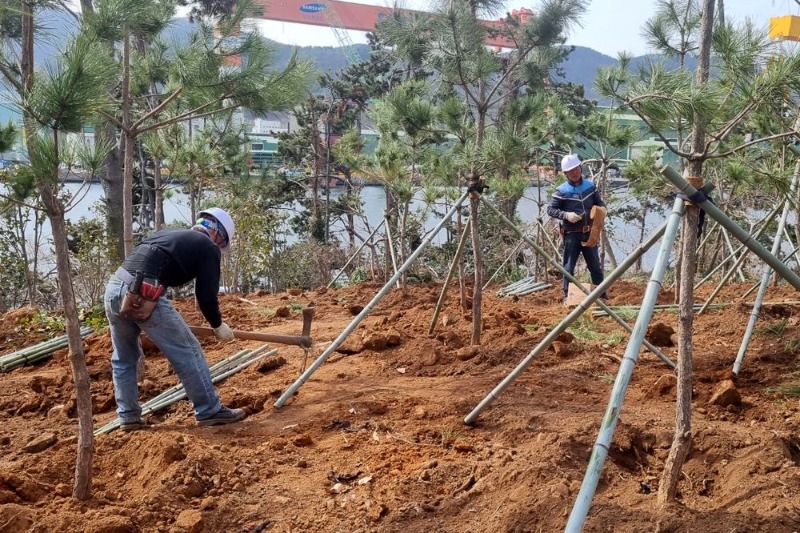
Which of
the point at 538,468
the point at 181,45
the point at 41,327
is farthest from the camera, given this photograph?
the point at 41,327

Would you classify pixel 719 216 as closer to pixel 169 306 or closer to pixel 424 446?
pixel 424 446

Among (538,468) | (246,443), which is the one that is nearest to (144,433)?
(246,443)

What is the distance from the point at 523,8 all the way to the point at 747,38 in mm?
4032

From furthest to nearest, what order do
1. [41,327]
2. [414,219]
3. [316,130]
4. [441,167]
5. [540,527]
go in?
1. [316,130]
2. [414,219]
3. [441,167]
4. [41,327]
5. [540,527]

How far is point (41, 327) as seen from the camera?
7844mm

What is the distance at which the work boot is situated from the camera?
454 centimetres

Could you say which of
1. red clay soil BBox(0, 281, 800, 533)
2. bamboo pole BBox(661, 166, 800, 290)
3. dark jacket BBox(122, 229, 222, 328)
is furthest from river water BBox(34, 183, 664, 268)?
bamboo pole BBox(661, 166, 800, 290)

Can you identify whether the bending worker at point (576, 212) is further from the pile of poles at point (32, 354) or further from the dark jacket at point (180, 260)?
the pile of poles at point (32, 354)

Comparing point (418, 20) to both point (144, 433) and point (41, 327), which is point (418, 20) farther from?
→ point (41, 327)

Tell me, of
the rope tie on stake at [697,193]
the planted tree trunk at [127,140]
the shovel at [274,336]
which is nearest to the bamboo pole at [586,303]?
the rope tie on stake at [697,193]

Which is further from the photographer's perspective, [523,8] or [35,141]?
[523,8]

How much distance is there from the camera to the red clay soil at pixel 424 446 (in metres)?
3.17

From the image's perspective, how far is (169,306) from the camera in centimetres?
449

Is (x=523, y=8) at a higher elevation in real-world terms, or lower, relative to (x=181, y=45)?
higher
